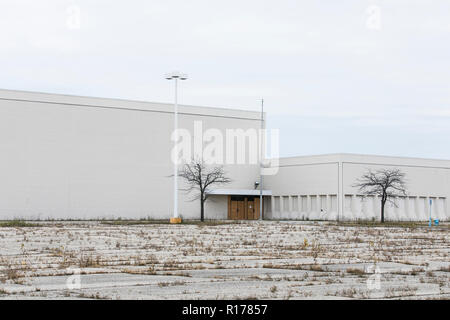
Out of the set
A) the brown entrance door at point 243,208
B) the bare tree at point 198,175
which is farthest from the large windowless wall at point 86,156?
the brown entrance door at point 243,208

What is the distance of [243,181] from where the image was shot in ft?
227

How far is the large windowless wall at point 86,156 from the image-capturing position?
57.3 metres

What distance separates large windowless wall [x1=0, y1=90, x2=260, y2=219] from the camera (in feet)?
188

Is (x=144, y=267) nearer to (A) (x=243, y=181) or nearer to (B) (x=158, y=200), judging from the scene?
(B) (x=158, y=200)

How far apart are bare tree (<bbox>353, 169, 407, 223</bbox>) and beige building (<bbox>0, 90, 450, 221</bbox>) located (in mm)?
787

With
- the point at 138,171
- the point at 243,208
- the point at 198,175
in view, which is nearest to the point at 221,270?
the point at 138,171

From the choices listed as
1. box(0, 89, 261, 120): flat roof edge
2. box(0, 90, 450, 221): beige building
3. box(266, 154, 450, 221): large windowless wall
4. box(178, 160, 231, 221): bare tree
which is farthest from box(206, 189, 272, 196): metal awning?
box(0, 89, 261, 120): flat roof edge

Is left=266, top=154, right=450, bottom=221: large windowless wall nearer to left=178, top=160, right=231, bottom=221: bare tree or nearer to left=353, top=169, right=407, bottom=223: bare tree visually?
left=353, top=169, right=407, bottom=223: bare tree

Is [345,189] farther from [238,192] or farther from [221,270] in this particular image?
[221,270]

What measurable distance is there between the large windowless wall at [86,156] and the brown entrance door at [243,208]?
418cm
